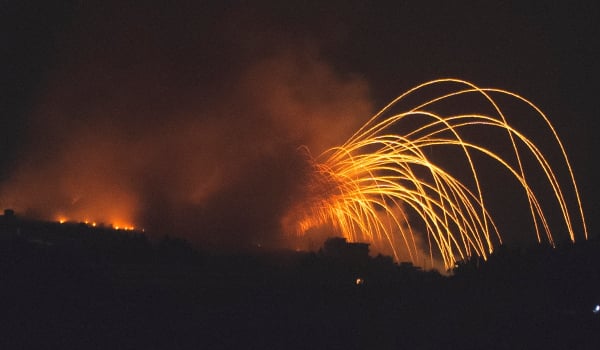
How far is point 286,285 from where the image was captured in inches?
794

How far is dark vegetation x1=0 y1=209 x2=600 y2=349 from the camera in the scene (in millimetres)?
13828

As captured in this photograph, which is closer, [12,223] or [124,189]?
[12,223]

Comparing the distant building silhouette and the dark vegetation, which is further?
the distant building silhouette

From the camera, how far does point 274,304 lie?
666 inches

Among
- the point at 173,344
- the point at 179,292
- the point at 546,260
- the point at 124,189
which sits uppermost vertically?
the point at 124,189

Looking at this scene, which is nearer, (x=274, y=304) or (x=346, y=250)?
(x=274, y=304)

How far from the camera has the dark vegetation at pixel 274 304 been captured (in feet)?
45.4

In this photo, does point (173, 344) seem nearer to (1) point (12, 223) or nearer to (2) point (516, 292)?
(2) point (516, 292)

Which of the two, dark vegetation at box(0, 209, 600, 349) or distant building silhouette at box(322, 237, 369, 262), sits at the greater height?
distant building silhouette at box(322, 237, 369, 262)

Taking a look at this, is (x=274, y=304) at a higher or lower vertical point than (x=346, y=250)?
lower

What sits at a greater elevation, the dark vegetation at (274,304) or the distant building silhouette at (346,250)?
the distant building silhouette at (346,250)

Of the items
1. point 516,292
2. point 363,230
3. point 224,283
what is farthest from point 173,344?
point 363,230

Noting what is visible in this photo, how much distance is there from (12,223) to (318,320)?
52.2 feet

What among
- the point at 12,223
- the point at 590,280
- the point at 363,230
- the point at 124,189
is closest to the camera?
the point at 590,280
